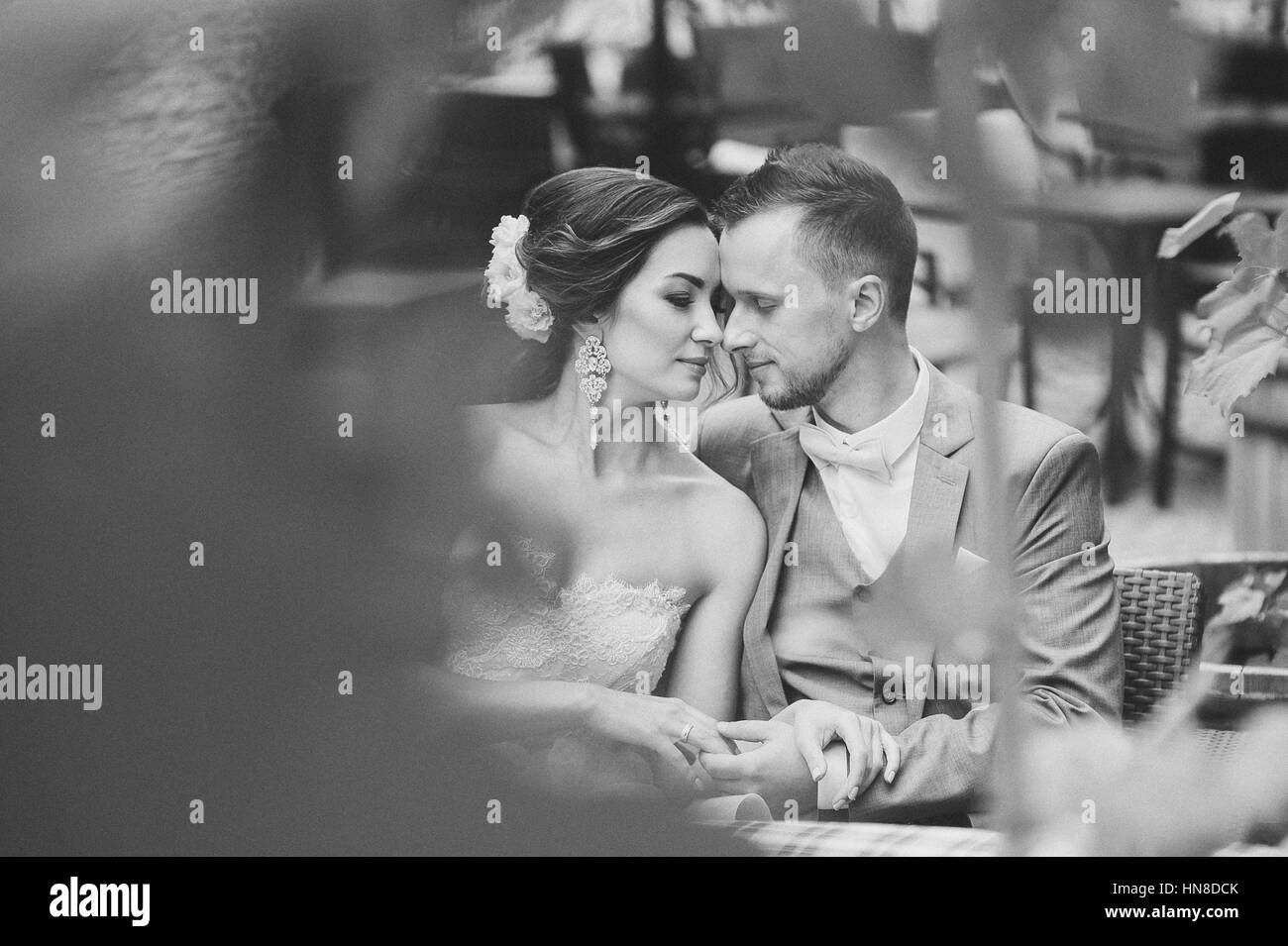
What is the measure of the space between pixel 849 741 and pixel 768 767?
223 millimetres

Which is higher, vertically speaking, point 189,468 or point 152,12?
point 152,12

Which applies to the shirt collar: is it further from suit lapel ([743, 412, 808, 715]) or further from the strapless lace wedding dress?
the strapless lace wedding dress

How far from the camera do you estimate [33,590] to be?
3244mm

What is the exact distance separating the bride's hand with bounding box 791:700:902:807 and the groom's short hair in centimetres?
104

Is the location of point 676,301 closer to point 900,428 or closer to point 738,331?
point 738,331

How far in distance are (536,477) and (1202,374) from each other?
179 centimetres

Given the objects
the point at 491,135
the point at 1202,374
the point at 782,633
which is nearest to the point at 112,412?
the point at 491,135

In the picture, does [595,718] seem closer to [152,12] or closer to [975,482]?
[975,482]

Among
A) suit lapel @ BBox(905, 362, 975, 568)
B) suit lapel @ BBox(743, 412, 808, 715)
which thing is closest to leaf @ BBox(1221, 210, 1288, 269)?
suit lapel @ BBox(905, 362, 975, 568)

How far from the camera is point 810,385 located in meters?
3.11

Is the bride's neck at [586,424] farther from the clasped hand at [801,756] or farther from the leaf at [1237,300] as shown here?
the leaf at [1237,300]

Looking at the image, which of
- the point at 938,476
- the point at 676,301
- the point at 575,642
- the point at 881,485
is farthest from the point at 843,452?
the point at 575,642

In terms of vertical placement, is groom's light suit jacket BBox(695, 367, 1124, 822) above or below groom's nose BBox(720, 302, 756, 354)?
below

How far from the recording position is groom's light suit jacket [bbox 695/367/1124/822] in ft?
10.0
